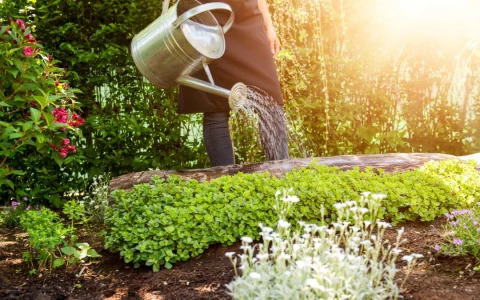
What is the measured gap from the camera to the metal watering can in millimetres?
2961

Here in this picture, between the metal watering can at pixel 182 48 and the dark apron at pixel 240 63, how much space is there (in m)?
0.22

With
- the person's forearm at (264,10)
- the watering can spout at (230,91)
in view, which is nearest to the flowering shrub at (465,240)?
the watering can spout at (230,91)

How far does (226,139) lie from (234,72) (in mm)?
384

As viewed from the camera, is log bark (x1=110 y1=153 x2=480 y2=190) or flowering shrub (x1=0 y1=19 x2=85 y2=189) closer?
flowering shrub (x1=0 y1=19 x2=85 y2=189)

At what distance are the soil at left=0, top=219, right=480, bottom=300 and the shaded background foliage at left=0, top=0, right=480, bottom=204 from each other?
5.02 feet

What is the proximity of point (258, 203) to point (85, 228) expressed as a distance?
1298mm

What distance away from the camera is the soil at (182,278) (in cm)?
225

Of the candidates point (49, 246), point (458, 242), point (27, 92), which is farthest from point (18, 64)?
point (458, 242)

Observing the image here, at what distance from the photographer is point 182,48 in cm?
298

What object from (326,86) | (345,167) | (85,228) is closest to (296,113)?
(326,86)

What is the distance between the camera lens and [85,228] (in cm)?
364

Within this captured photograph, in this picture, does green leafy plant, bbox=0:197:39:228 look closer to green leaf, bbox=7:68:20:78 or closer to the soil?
the soil

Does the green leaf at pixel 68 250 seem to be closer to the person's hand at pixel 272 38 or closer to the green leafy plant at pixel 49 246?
the green leafy plant at pixel 49 246

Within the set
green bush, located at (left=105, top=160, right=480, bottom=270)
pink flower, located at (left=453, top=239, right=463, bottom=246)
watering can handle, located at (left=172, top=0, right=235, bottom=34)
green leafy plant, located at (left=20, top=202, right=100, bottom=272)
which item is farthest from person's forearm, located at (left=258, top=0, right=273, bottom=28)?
pink flower, located at (left=453, top=239, right=463, bottom=246)
